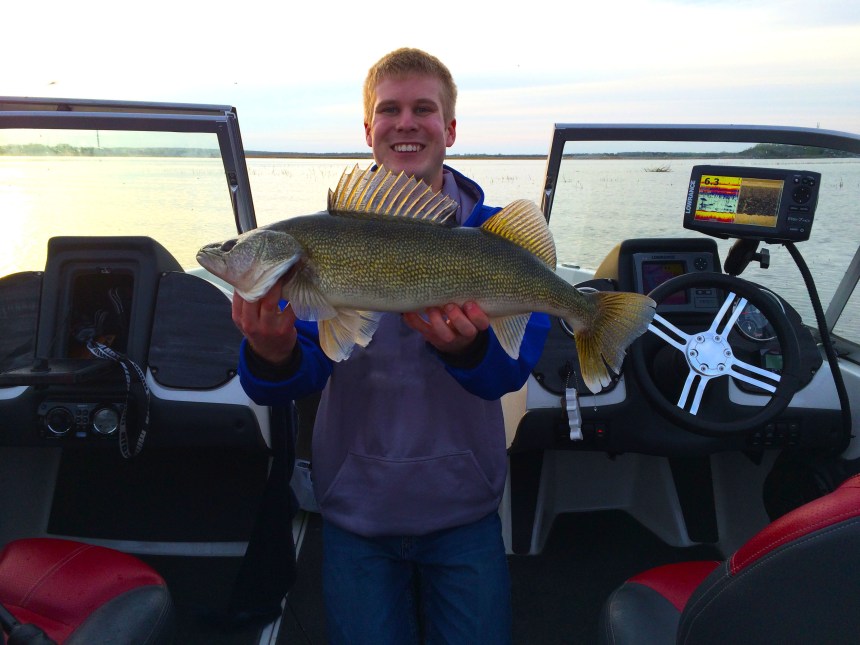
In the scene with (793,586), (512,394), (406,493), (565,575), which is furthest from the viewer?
(565,575)

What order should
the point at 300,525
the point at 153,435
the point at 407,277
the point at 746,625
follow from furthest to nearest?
the point at 300,525 < the point at 153,435 < the point at 407,277 < the point at 746,625

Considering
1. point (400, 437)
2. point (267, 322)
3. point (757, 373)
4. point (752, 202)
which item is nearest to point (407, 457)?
point (400, 437)

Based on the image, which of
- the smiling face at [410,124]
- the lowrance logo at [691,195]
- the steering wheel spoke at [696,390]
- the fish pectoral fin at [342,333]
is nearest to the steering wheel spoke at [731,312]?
the steering wheel spoke at [696,390]

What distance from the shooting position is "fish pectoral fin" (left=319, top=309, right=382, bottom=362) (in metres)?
2.09

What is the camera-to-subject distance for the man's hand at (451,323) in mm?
2123

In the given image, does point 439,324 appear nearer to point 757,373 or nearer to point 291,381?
point 291,381

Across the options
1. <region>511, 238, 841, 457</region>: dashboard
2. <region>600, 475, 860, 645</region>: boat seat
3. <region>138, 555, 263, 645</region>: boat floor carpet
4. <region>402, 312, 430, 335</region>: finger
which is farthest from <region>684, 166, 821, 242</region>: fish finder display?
<region>138, 555, 263, 645</region>: boat floor carpet

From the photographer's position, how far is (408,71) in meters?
2.60

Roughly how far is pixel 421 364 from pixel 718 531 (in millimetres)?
2962

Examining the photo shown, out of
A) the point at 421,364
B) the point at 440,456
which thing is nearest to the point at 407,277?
the point at 421,364

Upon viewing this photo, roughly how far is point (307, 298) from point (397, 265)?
0.31m

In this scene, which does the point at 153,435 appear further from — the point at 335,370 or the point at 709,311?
the point at 709,311

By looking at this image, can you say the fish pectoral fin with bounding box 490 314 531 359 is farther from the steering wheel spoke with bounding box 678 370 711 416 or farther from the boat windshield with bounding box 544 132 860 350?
the boat windshield with bounding box 544 132 860 350

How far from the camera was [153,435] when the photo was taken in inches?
136
